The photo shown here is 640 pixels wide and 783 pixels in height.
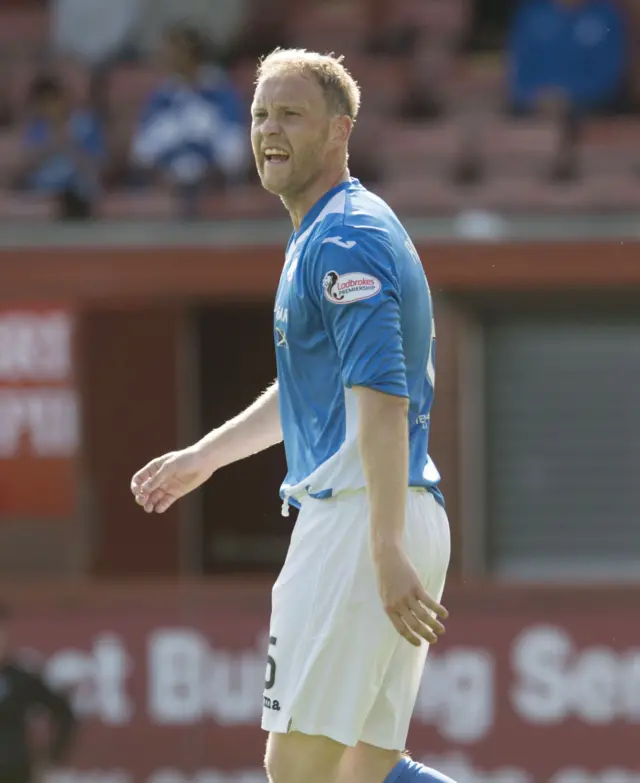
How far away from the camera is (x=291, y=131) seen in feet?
11.5

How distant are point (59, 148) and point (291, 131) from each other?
6239mm

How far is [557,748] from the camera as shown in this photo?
8164 millimetres

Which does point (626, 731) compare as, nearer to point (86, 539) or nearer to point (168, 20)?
point (86, 539)

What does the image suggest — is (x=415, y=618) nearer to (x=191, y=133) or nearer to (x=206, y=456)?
(x=206, y=456)

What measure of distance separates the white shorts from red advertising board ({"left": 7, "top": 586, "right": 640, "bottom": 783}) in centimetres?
477

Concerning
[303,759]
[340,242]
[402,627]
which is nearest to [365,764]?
[303,759]

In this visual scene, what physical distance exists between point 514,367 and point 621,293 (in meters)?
0.62

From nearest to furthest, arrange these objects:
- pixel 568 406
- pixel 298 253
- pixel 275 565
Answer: pixel 298 253
pixel 568 406
pixel 275 565

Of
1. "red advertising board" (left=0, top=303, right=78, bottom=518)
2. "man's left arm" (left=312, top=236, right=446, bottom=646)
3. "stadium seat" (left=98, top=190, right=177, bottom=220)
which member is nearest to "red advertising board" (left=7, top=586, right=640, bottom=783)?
"red advertising board" (left=0, top=303, right=78, bottom=518)

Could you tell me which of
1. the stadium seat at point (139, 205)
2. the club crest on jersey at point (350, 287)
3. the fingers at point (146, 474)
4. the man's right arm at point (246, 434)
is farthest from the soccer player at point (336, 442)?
the stadium seat at point (139, 205)

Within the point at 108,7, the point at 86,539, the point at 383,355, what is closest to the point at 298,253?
the point at 383,355

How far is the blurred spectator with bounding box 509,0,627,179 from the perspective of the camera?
9.97 metres

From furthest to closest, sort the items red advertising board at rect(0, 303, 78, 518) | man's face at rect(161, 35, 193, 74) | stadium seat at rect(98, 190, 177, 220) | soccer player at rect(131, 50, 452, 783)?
man's face at rect(161, 35, 193, 74) → stadium seat at rect(98, 190, 177, 220) → red advertising board at rect(0, 303, 78, 518) → soccer player at rect(131, 50, 452, 783)

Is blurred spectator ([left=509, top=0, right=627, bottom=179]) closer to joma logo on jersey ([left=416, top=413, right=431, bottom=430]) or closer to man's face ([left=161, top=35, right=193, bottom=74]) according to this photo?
man's face ([left=161, top=35, right=193, bottom=74])
